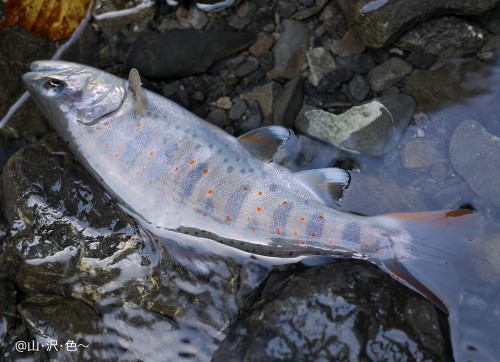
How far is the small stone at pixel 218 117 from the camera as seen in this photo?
3.94 m

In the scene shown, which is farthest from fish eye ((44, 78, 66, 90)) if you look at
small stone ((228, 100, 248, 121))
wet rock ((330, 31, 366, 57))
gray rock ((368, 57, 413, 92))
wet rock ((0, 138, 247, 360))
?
gray rock ((368, 57, 413, 92))

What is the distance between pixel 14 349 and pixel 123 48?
242 centimetres

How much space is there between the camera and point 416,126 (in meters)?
3.65

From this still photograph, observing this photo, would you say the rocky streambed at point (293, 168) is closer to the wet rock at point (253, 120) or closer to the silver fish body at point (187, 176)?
the wet rock at point (253, 120)

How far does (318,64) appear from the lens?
151 inches

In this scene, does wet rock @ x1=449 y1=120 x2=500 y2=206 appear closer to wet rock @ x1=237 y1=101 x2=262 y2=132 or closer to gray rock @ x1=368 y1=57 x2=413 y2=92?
gray rock @ x1=368 y1=57 x2=413 y2=92

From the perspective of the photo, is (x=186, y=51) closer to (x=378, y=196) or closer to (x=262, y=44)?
(x=262, y=44)

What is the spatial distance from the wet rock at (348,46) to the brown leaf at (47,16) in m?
2.02

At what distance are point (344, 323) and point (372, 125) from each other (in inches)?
54.8

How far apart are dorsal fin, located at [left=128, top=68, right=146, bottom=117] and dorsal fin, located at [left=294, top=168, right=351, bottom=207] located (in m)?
1.19

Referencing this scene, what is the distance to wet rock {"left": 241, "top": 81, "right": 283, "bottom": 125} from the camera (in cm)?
384

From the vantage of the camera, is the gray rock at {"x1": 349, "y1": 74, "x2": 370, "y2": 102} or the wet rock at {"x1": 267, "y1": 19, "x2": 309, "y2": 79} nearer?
the gray rock at {"x1": 349, "y1": 74, "x2": 370, "y2": 102}

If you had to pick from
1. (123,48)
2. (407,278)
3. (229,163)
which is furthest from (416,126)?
(123,48)

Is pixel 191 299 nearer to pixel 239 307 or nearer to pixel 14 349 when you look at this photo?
pixel 239 307
